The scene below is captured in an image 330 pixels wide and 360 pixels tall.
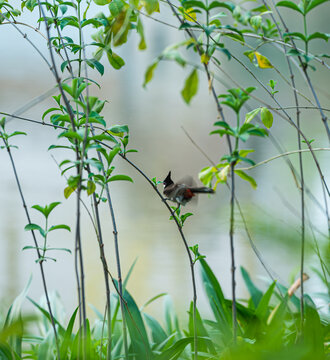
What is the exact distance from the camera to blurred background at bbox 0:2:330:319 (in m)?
2.45

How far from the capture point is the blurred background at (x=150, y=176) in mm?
2447

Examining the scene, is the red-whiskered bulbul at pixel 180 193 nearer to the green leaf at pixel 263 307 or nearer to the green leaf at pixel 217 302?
the green leaf at pixel 217 302

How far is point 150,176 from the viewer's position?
9.71ft

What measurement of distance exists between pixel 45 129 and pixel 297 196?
168 cm

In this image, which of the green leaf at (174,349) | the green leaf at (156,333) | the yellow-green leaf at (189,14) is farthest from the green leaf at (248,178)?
the green leaf at (156,333)

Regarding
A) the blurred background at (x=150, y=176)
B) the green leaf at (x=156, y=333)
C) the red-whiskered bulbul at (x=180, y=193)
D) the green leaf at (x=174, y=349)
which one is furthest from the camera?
the blurred background at (x=150, y=176)

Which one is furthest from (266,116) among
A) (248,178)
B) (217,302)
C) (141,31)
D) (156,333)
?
(156,333)

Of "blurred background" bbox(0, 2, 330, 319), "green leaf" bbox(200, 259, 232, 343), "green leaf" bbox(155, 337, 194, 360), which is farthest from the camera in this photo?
"blurred background" bbox(0, 2, 330, 319)

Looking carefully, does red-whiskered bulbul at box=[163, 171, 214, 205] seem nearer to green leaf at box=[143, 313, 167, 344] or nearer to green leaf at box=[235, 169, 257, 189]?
green leaf at box=[235, 169, 257, 189]

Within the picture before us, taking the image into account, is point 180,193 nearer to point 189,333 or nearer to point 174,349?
point 174,349

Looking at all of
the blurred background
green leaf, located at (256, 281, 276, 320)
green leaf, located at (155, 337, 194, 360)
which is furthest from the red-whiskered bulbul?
the blurred background

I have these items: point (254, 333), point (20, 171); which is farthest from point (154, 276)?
point (254, 333)

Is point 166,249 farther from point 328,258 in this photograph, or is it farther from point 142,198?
point 328,258

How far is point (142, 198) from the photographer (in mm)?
2973
